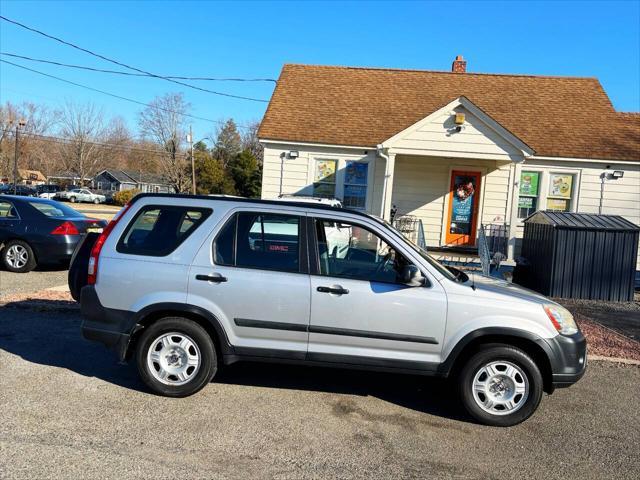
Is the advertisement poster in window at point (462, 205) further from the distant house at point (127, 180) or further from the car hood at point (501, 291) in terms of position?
the distant house at point (127, 180)

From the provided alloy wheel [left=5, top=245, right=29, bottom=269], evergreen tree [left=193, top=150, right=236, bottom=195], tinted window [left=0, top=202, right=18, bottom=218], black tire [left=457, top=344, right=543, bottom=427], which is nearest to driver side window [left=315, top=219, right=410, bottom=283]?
black tire [left=457, top=344, right=543, bottom=427]

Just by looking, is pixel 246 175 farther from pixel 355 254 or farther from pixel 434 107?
pixel 355 254

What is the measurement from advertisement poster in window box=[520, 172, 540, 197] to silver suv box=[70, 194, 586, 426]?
34.7ft

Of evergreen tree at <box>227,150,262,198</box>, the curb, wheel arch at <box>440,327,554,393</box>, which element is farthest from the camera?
evergreen tree at <box>227,150,262,198</box>

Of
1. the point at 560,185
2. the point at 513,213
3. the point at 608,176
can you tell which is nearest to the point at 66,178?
the point at 560,185

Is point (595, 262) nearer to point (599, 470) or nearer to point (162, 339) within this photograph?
point (599, 470)

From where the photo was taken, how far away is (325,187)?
14.6 meters

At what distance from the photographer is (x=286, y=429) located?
13.2ft

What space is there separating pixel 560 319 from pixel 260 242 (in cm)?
265

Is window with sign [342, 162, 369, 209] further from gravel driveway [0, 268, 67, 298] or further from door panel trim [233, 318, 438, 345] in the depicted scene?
door panel trim [233, 318, 438, 345]

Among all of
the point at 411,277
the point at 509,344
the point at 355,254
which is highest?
the point at 355,254

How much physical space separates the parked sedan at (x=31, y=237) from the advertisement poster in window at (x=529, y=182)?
11320mm

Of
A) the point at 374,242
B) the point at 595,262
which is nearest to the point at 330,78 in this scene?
the point at 595,262

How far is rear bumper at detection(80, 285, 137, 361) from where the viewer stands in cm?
451
